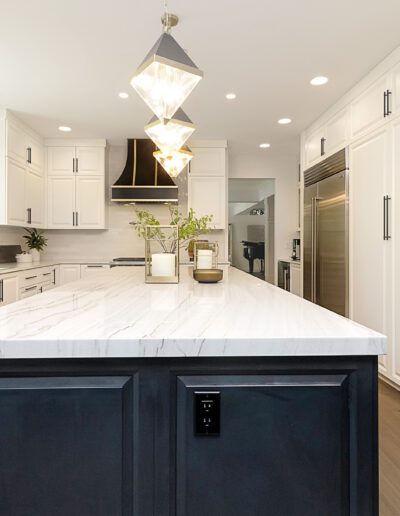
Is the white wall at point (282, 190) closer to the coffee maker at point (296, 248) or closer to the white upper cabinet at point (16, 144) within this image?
the coffee maker at point (296, 248)

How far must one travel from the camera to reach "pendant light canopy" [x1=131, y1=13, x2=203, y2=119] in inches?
64.1

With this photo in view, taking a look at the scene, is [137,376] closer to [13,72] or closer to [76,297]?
[76,297]

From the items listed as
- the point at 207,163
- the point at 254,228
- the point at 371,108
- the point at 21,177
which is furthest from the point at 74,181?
the point at 371,108

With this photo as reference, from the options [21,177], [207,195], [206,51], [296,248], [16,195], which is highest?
[206,51]

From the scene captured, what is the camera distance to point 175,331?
0.93 meters

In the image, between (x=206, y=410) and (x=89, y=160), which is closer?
(x=206, y=410)

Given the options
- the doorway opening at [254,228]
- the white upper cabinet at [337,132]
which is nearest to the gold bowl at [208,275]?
the white upper cabinet at [337,132]

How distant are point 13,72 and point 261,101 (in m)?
2.36

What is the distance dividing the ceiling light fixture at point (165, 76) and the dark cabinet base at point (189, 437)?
129 cm

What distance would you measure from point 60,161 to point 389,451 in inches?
197

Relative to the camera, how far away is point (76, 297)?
1.52 m

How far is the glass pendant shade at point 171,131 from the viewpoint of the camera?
2.30m

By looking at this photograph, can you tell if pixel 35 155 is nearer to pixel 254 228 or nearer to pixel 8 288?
pixel 8 288

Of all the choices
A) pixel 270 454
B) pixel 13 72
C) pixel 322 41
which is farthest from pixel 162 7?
pixel 270 454
